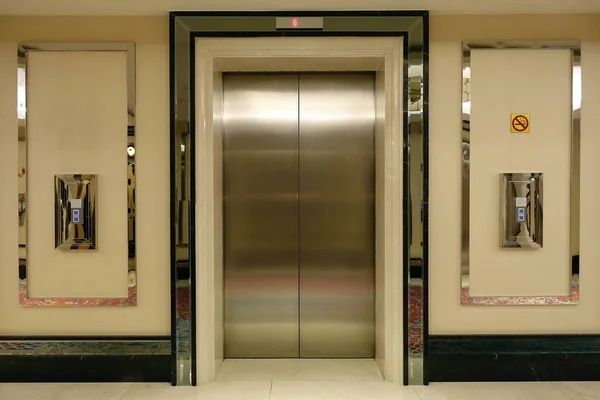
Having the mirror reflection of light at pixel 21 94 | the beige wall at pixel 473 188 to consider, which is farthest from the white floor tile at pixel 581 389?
the mirror reflection of light at pixel 21 94

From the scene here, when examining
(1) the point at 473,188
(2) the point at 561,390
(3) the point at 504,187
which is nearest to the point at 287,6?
(1) the point at 473,188

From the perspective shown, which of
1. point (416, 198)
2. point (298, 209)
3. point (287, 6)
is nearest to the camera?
point (287, 6)

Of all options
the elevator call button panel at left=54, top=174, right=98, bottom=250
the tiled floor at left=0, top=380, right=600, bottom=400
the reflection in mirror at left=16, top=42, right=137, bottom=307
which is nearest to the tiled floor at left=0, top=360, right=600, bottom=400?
the tiled floor at left=0, top=380, right=600, bottom=400

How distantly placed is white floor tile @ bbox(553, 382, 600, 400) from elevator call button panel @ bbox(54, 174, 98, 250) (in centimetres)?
370

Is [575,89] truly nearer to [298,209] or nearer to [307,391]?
[298,209]

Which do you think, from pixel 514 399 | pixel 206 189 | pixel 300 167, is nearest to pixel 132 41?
pixel 206 189

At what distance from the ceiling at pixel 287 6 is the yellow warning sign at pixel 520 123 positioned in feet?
2.61

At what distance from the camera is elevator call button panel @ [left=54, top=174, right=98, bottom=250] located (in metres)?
3.35

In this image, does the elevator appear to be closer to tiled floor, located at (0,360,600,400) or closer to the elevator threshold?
the elevator threshold

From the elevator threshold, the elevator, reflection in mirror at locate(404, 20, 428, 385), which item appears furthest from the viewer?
the elevator

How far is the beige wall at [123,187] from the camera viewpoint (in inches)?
133

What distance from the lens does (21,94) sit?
335 centimetres

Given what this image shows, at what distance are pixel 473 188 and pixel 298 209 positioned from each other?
145cm

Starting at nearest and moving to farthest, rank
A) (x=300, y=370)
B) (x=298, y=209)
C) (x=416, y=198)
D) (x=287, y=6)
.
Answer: (x=287, y=6)
(x=416, y=198)
(x=300, y=370)
(x=298, y=209)
